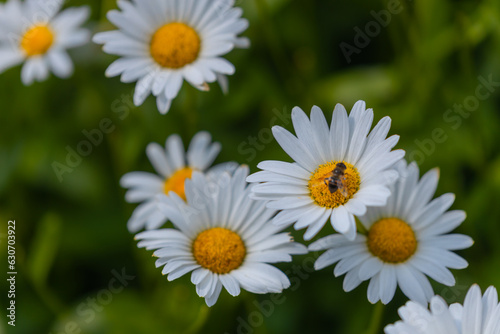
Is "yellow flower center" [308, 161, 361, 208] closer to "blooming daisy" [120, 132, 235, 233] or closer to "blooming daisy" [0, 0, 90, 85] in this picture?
"blooming daisy" [120, 132, 235, 233]

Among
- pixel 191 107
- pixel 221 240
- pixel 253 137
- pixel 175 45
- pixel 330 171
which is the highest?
pixel 175 45

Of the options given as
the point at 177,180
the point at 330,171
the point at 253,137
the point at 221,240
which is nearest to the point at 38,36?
the point at 177,180

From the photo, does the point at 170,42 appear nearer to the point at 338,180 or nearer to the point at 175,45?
the point at 175,45

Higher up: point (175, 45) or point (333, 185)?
point (175, 45)

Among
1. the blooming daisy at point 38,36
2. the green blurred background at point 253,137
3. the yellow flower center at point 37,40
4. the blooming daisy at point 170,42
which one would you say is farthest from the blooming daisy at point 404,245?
the yellow flower center at point 37,40

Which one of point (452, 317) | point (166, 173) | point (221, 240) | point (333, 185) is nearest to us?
point (452, 317)

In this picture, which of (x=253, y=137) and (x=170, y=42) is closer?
(x=170, y=42)

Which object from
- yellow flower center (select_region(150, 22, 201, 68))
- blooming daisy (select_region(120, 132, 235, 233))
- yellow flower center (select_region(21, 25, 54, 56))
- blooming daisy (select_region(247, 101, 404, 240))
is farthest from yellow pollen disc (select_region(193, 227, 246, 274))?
yellow flower center (select_region(21, 25, 54, 56))

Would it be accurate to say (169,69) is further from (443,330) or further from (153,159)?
(443,330)
